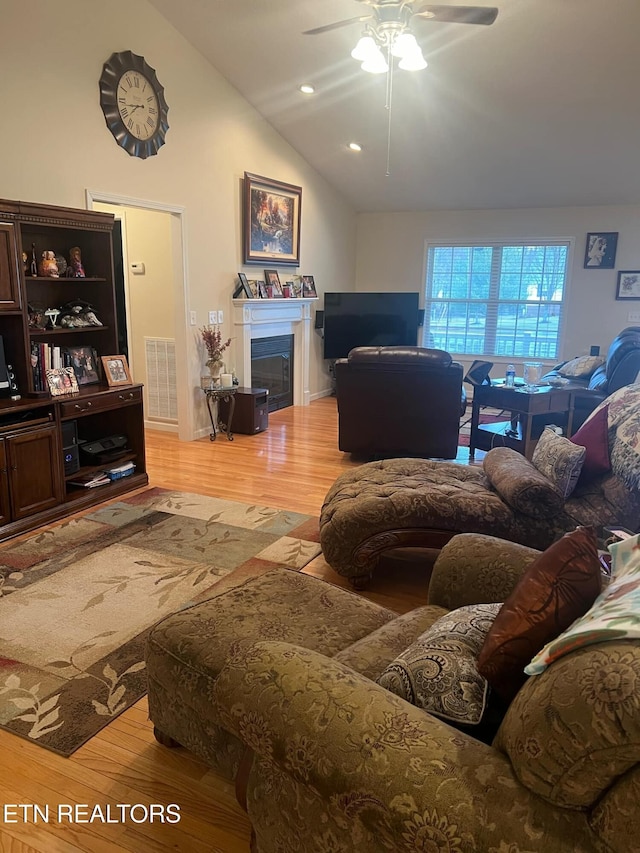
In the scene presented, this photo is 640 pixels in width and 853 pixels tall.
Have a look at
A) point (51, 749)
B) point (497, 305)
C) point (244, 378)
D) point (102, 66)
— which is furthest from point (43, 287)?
point (497, 305)

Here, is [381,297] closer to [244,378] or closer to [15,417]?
[244,378]

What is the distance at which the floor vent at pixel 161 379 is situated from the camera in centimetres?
627

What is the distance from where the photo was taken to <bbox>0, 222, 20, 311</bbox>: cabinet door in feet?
11.7

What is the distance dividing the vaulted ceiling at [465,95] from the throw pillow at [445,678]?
4.68 m

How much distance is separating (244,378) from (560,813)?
5912 mm

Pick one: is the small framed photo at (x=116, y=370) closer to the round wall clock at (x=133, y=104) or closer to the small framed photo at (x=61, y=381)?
the small framed photo at (x=61, y=381)

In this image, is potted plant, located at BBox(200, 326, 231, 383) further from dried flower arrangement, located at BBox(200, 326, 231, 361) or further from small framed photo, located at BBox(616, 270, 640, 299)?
small framed photo, located at BBox(616, 270, 640, 299)

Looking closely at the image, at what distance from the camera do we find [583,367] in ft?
21.1

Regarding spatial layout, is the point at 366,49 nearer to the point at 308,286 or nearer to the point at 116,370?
the point at 116,370

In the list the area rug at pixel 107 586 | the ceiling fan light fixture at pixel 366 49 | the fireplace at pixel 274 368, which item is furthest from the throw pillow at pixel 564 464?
the fireplace at pixel 274 368

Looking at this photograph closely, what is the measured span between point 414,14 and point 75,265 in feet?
8.80

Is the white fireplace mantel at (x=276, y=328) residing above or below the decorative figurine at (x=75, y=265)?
below

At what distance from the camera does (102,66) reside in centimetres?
456

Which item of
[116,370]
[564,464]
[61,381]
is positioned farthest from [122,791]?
[116,370]
